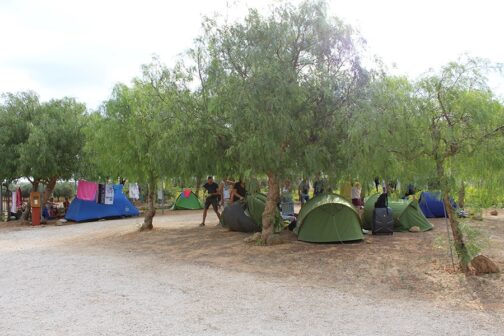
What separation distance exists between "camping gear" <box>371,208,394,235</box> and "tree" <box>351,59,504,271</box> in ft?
13.4

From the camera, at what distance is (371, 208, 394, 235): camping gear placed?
12.1 meters

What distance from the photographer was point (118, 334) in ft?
16.3

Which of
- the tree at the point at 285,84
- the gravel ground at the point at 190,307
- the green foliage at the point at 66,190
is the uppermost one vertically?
the tree at the point at 285,84

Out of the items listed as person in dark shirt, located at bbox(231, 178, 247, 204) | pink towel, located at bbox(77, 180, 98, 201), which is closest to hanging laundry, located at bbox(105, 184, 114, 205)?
pink towel, located at bbox(77, 180, 98, 201)

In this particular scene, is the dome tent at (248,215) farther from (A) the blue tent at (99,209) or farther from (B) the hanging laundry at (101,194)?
(A) the blue tent at (99,209)

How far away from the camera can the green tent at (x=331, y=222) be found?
11.0 meters

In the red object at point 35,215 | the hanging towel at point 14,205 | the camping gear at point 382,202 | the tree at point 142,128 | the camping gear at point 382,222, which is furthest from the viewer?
the hanging towel at point 14,205

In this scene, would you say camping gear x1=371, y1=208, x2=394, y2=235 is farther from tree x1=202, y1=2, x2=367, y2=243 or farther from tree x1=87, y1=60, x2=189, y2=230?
tree x1=87, y1=60, x2=189, y2=230

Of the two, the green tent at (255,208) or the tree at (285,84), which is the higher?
the tree at (285,84)

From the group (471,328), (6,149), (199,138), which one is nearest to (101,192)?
(6,149)

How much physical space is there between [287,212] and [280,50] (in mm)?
8183

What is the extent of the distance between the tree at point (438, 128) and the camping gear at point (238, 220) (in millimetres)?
5754

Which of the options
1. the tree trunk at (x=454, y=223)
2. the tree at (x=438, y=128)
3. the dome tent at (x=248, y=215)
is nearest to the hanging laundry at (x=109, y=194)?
the dome tent at (x=248, y=215)

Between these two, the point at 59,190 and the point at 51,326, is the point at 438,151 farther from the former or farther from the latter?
the point at 59,190
